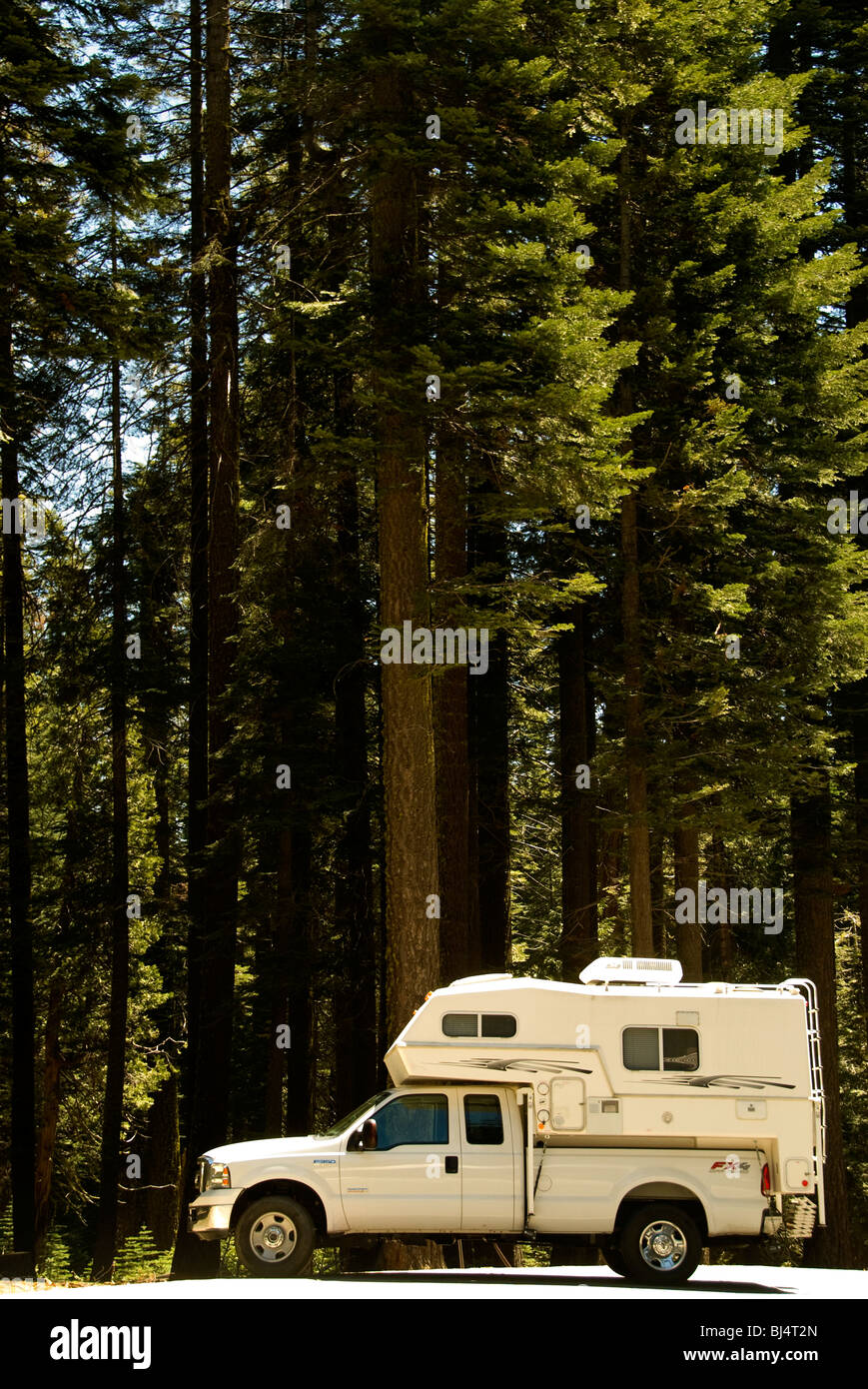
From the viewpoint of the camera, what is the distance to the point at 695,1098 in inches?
479

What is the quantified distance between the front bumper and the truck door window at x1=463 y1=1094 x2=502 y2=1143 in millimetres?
2112

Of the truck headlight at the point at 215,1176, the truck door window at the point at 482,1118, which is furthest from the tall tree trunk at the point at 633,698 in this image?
the truck headlight at the point at 215,1176

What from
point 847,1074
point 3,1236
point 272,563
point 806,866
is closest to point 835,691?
point 806,866

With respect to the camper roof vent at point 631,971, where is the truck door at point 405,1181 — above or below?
below

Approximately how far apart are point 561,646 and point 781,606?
5.52 meters

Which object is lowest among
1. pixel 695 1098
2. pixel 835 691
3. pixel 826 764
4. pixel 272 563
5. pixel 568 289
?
pixel 695 1098

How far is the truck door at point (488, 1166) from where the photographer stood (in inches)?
470

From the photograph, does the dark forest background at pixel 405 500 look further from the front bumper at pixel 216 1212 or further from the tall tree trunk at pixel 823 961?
the front bumper at pixel 216 1212

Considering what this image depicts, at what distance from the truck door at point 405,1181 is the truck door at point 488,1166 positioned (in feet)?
0.32

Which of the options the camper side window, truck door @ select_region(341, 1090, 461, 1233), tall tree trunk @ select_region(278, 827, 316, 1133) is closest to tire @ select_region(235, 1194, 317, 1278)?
truck door @ select_region(341, 1090, 461, 1233)

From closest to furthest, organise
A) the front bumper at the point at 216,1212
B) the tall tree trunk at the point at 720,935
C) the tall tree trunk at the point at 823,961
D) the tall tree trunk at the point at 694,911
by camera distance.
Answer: the front bumper at the point at 216,1212
the tall tree trunk at the point at 694,911
the tall tree trunk at the point at 823,961
the tall tree trunk at the point at 720,935

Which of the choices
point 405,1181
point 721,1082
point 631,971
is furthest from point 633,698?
point 405,1181

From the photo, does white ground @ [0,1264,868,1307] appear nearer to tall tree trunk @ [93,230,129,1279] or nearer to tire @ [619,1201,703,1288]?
tire @ [619,1201,703,1288]
